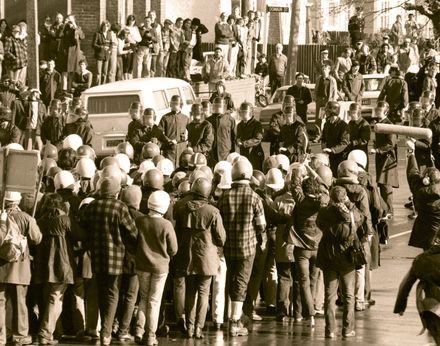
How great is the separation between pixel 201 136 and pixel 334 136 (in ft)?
7.31

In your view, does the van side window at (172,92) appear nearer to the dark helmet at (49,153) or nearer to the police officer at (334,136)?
the police officer at (334,136)

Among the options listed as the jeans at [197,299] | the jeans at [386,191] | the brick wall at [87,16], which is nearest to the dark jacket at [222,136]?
the jeans at [386,191]

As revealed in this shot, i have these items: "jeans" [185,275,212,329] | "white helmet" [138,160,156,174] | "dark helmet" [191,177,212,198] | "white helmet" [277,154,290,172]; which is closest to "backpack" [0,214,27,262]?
"dark helmet" [191,177,212,198]

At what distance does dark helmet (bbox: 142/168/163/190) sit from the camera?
678 inches

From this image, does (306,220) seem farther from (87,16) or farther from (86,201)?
(87,16)

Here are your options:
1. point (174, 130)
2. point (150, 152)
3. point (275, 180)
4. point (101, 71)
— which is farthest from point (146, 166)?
point (101, 71)

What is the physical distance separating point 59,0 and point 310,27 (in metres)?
29.1

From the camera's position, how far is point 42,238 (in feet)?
54.2

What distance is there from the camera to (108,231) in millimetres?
16406

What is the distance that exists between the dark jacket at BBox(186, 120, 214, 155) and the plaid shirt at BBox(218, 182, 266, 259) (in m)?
8.17

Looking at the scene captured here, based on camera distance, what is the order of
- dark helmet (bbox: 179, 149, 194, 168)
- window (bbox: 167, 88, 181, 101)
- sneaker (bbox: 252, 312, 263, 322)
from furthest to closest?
window (bbox: 167, 88, 181, 101)
dark helmet (bbox: 179, 149, 194, 168)
sneaker (bbox: 252, 312, 263, 322)

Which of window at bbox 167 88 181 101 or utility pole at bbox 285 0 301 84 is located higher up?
utility pole at bbox 285 0 301 84

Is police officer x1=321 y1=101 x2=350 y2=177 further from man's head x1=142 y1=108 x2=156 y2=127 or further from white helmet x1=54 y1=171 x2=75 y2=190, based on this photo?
white helmet x1=54 y1=171 x2=75 y2=190

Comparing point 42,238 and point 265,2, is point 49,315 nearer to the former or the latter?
point 42,238
